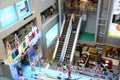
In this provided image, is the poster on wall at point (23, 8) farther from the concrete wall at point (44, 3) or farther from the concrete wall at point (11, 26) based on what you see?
the concrete wall at point (44, 3)

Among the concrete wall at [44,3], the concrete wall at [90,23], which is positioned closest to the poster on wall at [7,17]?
the concrete wall at [44,3]

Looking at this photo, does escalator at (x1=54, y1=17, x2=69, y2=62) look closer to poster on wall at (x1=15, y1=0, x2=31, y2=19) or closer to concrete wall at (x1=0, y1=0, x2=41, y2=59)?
concrete wall at (x1=0, y1=0, x2=41, y2=59)

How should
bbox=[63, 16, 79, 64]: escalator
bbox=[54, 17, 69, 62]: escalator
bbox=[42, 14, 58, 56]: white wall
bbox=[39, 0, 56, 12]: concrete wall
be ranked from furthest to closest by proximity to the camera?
bbox=[42, 14, 58, 56]: white wall < bbox=[54, 17, 69, 62]: escalator < bbox=[63, 16, 79, 64]: escalator < bbox=[39, 0, 56, 12]: concrete wall

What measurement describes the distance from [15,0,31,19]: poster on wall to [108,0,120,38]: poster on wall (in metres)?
7.32

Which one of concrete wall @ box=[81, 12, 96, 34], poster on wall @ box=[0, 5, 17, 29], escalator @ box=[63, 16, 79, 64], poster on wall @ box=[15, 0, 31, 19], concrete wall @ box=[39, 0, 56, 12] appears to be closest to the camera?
poster on wall @ box=[0, 5, 17, 29]

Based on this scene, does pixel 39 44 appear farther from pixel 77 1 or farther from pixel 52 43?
pixel 77 1

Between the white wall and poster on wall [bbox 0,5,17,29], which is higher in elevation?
poster on wall [bbox 0,5,17,29]

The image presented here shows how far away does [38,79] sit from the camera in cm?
1022

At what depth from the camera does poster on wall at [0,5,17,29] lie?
9464 millimetres

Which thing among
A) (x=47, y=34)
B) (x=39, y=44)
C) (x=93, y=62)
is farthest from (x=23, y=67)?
(x=93, y=62)

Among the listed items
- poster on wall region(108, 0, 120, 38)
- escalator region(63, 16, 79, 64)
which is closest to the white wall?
escalator region(63, 16, 79, 64)

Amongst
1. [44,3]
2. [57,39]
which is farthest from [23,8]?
[57,39]

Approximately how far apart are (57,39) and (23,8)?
15.3 ft

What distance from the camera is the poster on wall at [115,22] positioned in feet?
44.4
